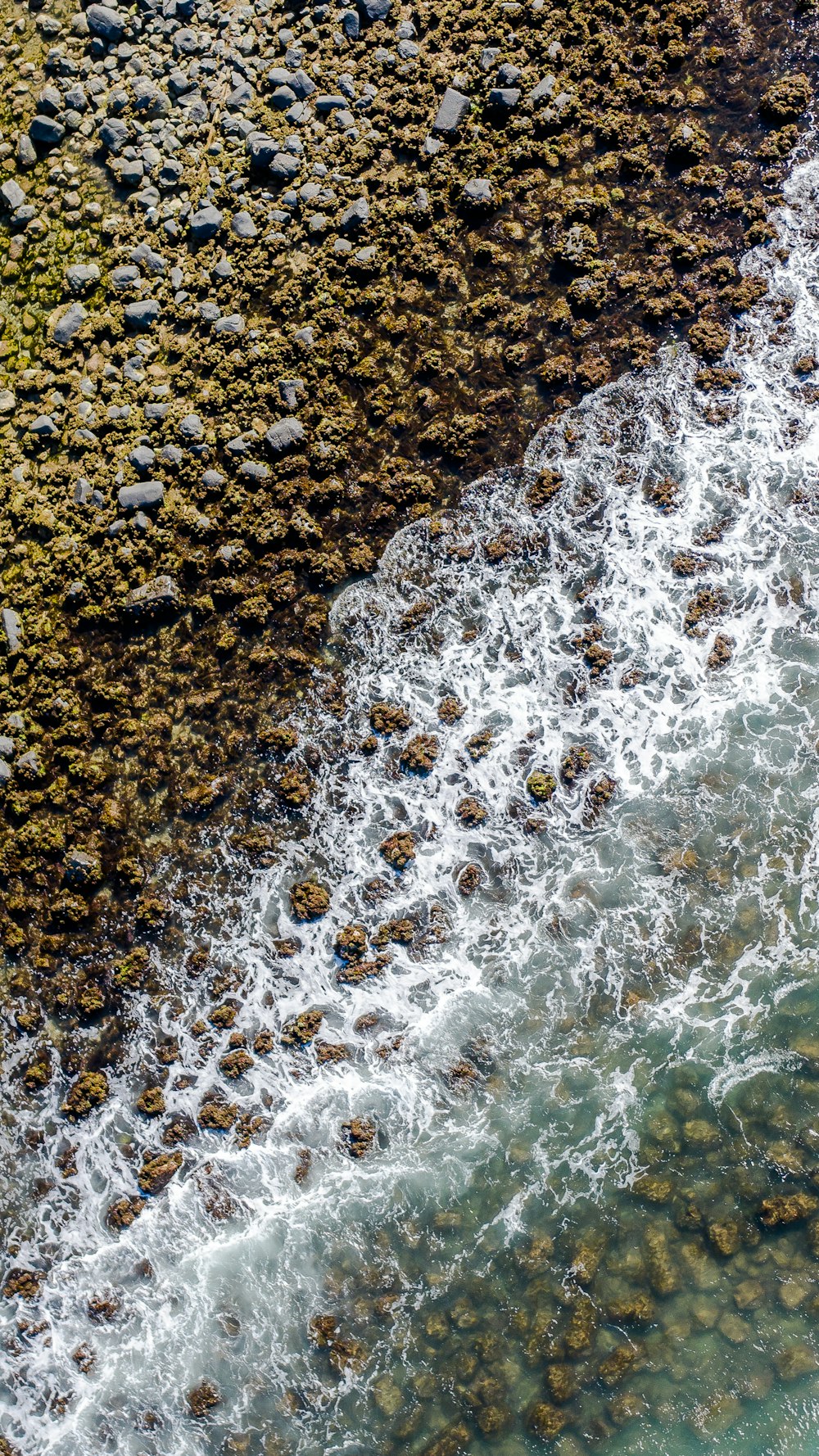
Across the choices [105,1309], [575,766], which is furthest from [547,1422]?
[575,766]

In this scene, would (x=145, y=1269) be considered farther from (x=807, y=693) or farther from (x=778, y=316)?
(x=778, y=316)

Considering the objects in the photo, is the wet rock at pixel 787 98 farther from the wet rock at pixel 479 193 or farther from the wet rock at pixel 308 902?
the wet rock at pixel 308 902

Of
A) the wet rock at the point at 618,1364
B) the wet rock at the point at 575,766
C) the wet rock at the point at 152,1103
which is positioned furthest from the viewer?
the wet rock at the point at 575,766

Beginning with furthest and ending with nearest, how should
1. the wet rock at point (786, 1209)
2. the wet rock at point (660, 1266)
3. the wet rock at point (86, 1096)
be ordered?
the wet rock at point (86, 1096), the wet rock at point (786, 1209), the wet rock at point (660, 1266)

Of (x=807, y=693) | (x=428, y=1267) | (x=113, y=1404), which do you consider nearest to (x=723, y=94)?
(x=807, y=693)

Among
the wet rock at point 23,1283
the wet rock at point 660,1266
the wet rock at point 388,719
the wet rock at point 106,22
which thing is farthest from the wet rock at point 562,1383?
the wet rock at point 106,22

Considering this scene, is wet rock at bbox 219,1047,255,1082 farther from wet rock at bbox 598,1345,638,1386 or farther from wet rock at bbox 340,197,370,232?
wet rock at bbox 340,197,370,232
